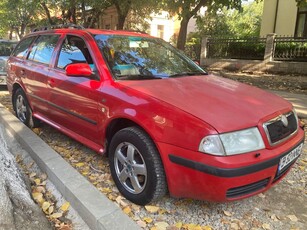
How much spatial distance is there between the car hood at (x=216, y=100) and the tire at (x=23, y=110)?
2.64 m

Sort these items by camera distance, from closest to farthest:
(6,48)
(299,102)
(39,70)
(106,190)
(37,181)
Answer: (106,190) < (37,181) < (39,70) < (299,102) < (6,48)

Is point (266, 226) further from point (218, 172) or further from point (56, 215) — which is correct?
point (56, 215)

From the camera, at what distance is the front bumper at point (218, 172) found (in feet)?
7.87

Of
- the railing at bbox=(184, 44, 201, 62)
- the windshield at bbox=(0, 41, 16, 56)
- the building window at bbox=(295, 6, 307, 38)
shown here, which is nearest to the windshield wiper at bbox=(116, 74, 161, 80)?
the windshield at bbox=(0, 41, 16, 56)

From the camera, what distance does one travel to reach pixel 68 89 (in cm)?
381

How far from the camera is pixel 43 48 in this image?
4758 millimetres

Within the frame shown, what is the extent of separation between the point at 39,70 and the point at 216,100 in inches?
113

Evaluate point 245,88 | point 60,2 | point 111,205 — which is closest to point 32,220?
point 111,205

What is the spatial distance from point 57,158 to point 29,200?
87cm

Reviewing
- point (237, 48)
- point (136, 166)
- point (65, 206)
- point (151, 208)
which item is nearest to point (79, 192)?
point (65, 206)

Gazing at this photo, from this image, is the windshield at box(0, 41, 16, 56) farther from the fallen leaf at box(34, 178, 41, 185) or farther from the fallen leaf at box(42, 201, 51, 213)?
the fallen leaf at box(42, 201, 51, 213)

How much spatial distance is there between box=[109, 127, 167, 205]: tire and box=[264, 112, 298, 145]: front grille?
95 centimetres

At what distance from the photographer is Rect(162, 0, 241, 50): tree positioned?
10.3m

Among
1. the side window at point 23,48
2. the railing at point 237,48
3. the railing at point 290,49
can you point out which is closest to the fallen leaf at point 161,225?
the side window at point 23,48
